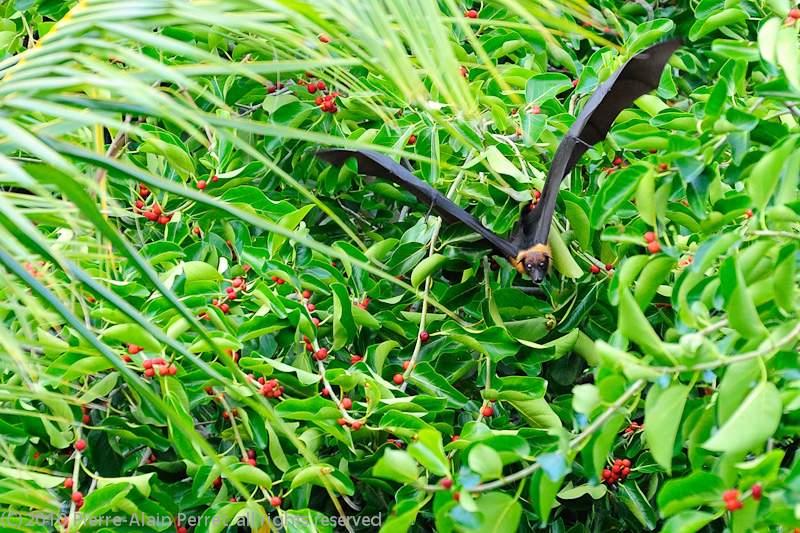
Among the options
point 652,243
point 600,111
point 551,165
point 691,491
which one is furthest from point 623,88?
point 691,491

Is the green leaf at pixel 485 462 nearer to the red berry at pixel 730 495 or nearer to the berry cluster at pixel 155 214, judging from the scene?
the red berry at pixel 730 495

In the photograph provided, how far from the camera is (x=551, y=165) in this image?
45.8 inches

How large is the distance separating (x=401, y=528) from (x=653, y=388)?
1.01 feet

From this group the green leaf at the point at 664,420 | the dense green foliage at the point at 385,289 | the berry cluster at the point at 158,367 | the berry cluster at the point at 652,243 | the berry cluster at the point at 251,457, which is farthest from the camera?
the berry cluster at the point at 251,457

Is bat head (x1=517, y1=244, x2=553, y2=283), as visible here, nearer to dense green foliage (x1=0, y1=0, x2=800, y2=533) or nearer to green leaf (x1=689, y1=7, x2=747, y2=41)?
dense green foliage (x1=0, y1=0, x2=800, y2=533)

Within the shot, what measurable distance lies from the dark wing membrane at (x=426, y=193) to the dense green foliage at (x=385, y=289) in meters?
0.05

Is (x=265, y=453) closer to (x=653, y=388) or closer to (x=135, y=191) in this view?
(x=135, y=191)

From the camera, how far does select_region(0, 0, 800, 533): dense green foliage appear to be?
1.75ft

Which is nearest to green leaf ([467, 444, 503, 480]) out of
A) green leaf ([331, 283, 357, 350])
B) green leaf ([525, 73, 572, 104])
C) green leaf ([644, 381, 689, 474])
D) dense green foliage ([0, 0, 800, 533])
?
dense green foliage ([0, 0, 800, 533])

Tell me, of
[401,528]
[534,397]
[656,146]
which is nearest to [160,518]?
[401,528]

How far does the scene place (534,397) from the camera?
42.7 inches

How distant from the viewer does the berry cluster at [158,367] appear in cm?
103

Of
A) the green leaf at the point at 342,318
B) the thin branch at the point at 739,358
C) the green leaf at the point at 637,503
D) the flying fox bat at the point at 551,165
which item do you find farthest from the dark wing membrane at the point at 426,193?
the thin branch at the point at 739,358

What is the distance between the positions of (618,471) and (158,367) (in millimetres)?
810
